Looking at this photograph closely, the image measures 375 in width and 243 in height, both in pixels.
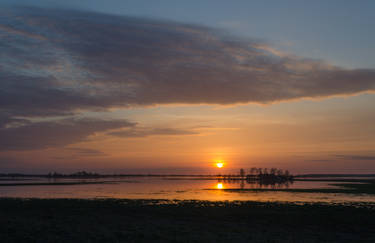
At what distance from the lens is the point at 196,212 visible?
119 feet

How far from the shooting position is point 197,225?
27938 mm

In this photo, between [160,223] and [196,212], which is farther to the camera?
[196,212]

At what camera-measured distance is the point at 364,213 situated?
35.6m

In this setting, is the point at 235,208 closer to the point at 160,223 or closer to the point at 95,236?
the point at 160,223

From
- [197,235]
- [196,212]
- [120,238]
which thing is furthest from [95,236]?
[196,212]

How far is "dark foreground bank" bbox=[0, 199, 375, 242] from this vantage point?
73.9 feet

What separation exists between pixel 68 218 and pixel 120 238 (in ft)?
34.7

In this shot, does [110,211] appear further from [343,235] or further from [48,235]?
[343,235]

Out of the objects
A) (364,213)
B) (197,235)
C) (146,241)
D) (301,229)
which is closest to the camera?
(146,241)

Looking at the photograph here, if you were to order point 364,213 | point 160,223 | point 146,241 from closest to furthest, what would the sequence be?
point 146,241 → point 160,223 → point 364,213

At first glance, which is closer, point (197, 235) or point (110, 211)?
point (197, 235)

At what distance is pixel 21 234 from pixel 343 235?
72.9ft

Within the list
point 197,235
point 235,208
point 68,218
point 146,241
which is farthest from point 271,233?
point 68,218

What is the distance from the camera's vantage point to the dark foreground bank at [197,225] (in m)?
22.5
